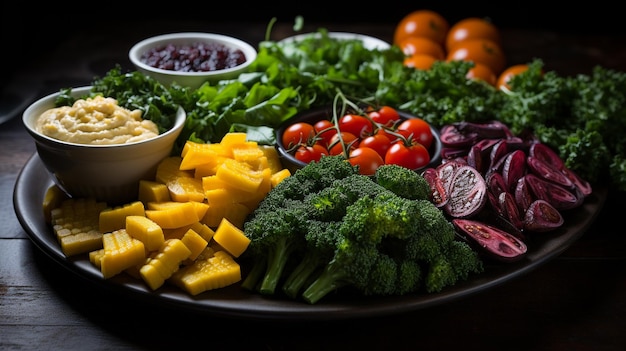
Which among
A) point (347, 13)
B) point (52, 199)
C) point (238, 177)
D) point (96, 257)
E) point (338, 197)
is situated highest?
point (338, 197)

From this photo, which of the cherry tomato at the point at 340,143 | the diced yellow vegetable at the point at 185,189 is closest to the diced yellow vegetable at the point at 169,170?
the diced yellow vegetable at the point at 185,189

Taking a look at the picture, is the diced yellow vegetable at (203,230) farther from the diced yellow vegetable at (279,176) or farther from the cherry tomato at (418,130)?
the cherry tomato at (418,130)

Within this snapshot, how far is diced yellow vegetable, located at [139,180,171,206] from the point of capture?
262 cm

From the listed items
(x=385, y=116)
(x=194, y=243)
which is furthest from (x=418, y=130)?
(x=194, y=243)

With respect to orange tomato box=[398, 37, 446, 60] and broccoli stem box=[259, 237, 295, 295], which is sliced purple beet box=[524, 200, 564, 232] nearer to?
broccoli stem box=[259, 237, 295, 295]

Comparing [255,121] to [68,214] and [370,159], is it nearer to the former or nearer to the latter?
[370,159]

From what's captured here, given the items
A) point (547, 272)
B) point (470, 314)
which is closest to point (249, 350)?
point (470, 314)

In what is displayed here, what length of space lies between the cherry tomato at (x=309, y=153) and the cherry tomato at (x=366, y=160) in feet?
0.50

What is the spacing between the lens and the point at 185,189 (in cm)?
262

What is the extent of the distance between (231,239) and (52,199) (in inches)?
33.9

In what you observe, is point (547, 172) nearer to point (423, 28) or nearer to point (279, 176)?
point (279, 176)

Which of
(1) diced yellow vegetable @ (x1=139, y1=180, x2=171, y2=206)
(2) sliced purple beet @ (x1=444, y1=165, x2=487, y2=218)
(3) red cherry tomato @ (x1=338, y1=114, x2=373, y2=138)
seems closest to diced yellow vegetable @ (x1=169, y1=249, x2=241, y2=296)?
(1) diced yellow vegetable @ (x1=139, y1=180, x2=171, y2=206)

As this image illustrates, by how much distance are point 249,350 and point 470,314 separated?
0.77m

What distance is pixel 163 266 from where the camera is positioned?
2.28 m
